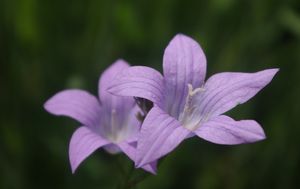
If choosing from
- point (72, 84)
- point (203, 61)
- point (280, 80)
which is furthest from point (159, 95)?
point (280, 80)

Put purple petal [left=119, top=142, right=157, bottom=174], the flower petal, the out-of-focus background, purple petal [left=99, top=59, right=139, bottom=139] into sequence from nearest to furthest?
the flower petal → purple petal [left=119, top=142, right=157, bottom=174] → purple petal [left=99, top=59, right=139, bottom=139] → the out-of-focus background

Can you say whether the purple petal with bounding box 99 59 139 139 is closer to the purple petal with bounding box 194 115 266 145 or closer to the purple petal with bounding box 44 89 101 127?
the purple petal with bounding box 44 89 101 127

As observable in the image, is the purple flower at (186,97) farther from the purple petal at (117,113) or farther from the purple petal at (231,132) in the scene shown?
the purple petal at (117,113)

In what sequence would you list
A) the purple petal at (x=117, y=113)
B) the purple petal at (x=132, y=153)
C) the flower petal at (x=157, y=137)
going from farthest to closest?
the purple petal at (x=117, y=113)
the purple petal at (x=132, y=153)
the flower petal at (x=157, y=137)

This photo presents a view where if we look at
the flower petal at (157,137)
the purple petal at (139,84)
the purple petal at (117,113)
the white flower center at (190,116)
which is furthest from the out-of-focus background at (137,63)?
the flower petal at (157,137)

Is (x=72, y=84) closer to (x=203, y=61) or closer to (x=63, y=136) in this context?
(x=63, y=136)

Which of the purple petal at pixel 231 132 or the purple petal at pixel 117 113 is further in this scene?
the purple petal at pixel 117 113

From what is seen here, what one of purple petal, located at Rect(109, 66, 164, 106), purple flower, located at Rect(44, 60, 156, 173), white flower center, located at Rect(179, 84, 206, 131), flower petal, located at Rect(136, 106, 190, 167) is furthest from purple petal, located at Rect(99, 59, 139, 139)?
flower petal, located at Rect(136, 106, 190, 167)
